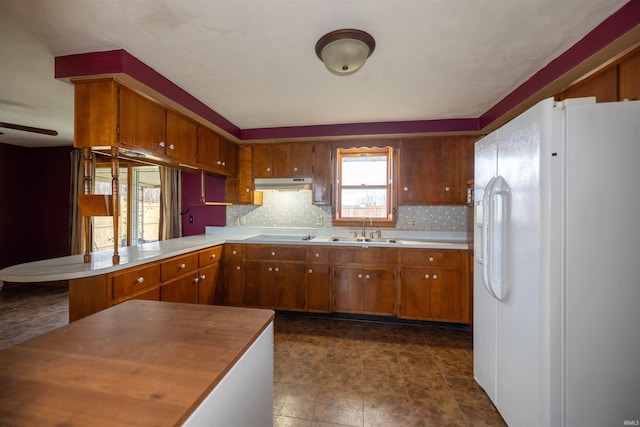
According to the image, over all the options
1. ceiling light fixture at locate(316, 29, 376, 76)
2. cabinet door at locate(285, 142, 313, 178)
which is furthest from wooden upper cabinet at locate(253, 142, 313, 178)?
ceiling light fixture at locate(316, 29, 376, 76)

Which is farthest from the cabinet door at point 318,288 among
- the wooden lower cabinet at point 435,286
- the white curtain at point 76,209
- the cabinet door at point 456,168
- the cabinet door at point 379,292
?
the white curtain at point 76,209

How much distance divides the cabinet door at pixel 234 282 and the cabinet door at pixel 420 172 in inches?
85.9

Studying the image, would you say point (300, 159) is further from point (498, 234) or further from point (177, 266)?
point (498, 234)

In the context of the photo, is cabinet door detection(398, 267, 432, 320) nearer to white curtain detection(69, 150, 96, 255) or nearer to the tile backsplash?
the tile backsplash

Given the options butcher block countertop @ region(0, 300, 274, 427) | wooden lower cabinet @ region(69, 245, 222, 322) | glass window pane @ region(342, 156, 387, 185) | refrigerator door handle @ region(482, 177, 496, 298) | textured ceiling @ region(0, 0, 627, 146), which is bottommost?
wooden lower cabinet @ region(69, 245, 222, 322)

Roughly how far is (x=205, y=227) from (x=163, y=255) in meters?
1.70

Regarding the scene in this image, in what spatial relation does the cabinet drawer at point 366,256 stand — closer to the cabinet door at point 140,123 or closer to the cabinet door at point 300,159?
the cabinet door at point 300,159

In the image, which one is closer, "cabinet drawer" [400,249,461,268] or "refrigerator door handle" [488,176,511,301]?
"refrigerator door handle" [488,176,511,301]

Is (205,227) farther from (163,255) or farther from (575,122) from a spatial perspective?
(575,122)

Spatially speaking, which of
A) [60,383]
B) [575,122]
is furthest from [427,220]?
[60,383]

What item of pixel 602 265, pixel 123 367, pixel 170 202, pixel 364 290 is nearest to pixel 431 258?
pixel 364 290

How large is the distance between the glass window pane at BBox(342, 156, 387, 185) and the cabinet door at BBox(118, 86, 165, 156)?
2177 mm

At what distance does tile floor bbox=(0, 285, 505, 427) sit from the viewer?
1700mm

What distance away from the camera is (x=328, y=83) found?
2.29 metres
